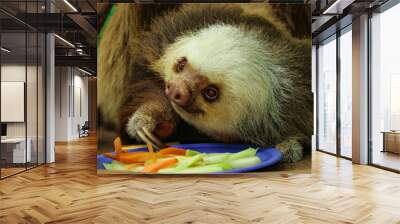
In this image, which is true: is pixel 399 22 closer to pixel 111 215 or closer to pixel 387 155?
pixel 387 155

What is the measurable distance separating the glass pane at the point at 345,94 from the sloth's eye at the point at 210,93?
3602 mm

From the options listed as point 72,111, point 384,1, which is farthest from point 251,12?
point 72,111

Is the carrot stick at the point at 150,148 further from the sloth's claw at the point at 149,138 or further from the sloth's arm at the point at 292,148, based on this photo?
the sloth's arm at the point at 292,148

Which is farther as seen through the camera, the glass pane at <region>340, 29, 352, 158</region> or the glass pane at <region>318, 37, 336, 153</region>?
the glass pane at <region>318, 37, 336, 153</region>

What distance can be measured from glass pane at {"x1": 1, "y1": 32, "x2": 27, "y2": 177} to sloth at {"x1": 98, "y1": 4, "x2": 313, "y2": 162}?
4.76 ft

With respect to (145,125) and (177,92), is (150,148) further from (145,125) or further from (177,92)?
(177,92)

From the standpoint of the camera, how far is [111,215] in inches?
151

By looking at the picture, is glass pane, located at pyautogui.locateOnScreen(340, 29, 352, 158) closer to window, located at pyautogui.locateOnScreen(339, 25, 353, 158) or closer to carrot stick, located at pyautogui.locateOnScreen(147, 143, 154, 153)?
window, located at pyautogui.locateOnScreen(339, 25, 353, 158)

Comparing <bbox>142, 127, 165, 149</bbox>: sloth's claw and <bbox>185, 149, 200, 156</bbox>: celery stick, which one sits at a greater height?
<bbox>142, 127, 165, 149</bbox>: sloth's claw

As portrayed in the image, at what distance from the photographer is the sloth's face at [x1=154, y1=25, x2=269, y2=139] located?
20.3 ft

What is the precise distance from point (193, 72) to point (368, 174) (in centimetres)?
339

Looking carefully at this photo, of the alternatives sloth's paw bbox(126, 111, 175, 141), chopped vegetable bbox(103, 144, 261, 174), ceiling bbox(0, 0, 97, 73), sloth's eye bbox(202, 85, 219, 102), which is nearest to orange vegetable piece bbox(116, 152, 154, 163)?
chopped vegetable bbox(103, 144, 261, 174)

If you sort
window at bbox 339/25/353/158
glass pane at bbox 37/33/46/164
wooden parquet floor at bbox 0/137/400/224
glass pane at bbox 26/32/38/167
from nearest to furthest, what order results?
1. wooden parquet floor at bbox 0/137/400/224
2. glass pane at bbox 26/32/38/167
3. glass pane at bbox 37/33/46/164
4. window at bbox 339/25/353/158

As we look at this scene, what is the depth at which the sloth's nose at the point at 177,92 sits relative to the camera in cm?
623
